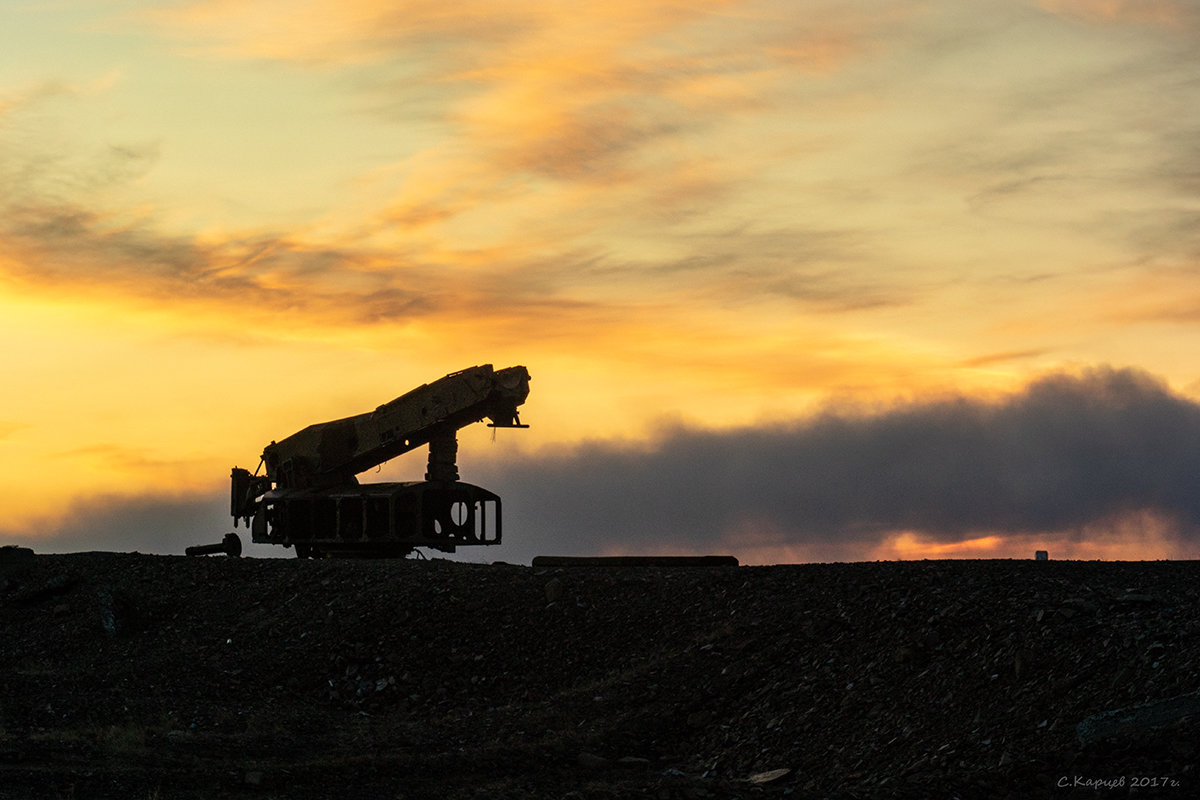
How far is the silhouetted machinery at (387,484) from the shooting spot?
29.0 m

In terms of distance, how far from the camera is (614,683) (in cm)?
1888

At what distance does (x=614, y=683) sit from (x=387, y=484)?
43.1 feet

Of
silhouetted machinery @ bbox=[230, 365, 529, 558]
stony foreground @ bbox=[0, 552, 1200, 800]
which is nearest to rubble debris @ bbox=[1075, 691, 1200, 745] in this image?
stony foreground @ bbox=[0, 552, 1200, 800]

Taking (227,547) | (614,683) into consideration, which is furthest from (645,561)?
(227,547)

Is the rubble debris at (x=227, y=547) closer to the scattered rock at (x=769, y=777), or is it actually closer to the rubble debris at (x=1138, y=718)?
the scattered rock at (x=769, y=777)

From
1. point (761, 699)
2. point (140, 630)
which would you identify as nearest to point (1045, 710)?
point (761, 699)

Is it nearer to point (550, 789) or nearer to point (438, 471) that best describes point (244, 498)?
point (438, 471)

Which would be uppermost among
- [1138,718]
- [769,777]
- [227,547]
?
[227,547]

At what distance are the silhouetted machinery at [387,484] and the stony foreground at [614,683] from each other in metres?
5.50

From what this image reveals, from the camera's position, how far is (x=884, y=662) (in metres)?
16.9

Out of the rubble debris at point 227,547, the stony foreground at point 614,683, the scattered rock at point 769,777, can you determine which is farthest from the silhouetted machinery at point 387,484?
the scattered rock at point 769,777

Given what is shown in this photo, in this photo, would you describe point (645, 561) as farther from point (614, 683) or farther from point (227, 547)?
point (227, 547)

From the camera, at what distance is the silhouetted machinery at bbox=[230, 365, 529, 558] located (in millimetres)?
28984

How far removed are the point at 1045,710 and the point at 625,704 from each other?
610 cm
